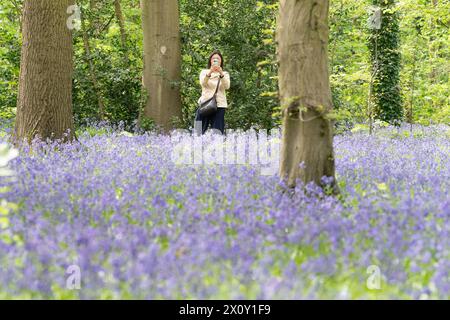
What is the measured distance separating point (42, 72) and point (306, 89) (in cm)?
528

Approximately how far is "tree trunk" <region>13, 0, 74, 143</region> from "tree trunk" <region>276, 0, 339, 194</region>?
4925mm

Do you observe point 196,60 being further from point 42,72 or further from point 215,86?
point 42,72

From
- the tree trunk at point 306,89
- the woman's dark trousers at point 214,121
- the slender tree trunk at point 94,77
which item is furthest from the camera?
the slender tree trunk at point 94,77

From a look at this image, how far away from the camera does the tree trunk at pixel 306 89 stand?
5.31 metres

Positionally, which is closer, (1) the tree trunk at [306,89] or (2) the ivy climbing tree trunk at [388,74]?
(1) the tree trunk at [306,89]

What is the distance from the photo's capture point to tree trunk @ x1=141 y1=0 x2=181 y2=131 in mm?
13742

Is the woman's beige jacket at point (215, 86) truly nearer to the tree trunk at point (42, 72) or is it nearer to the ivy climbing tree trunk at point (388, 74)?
the tree trunk at point (42, 72)

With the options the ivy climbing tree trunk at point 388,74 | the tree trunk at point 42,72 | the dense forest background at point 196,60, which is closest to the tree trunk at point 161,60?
the dense forest background at point 196,60

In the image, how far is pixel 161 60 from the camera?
13.9m

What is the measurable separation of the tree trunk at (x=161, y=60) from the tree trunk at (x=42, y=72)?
4630mm

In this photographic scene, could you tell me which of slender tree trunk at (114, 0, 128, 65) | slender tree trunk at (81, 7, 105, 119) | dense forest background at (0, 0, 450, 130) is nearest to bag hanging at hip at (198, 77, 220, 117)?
dense forest background at (0, 0, 450, 130)

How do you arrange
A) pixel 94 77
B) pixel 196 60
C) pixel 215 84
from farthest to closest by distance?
pixel 94 77 → pixel 196 60 → pixel 215 84

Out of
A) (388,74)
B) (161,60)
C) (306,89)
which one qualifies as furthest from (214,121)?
(388,74)

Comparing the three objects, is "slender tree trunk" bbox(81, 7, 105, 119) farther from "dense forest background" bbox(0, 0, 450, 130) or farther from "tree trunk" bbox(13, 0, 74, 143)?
"tree trunk" bbox(13, 0, 74, 143)
